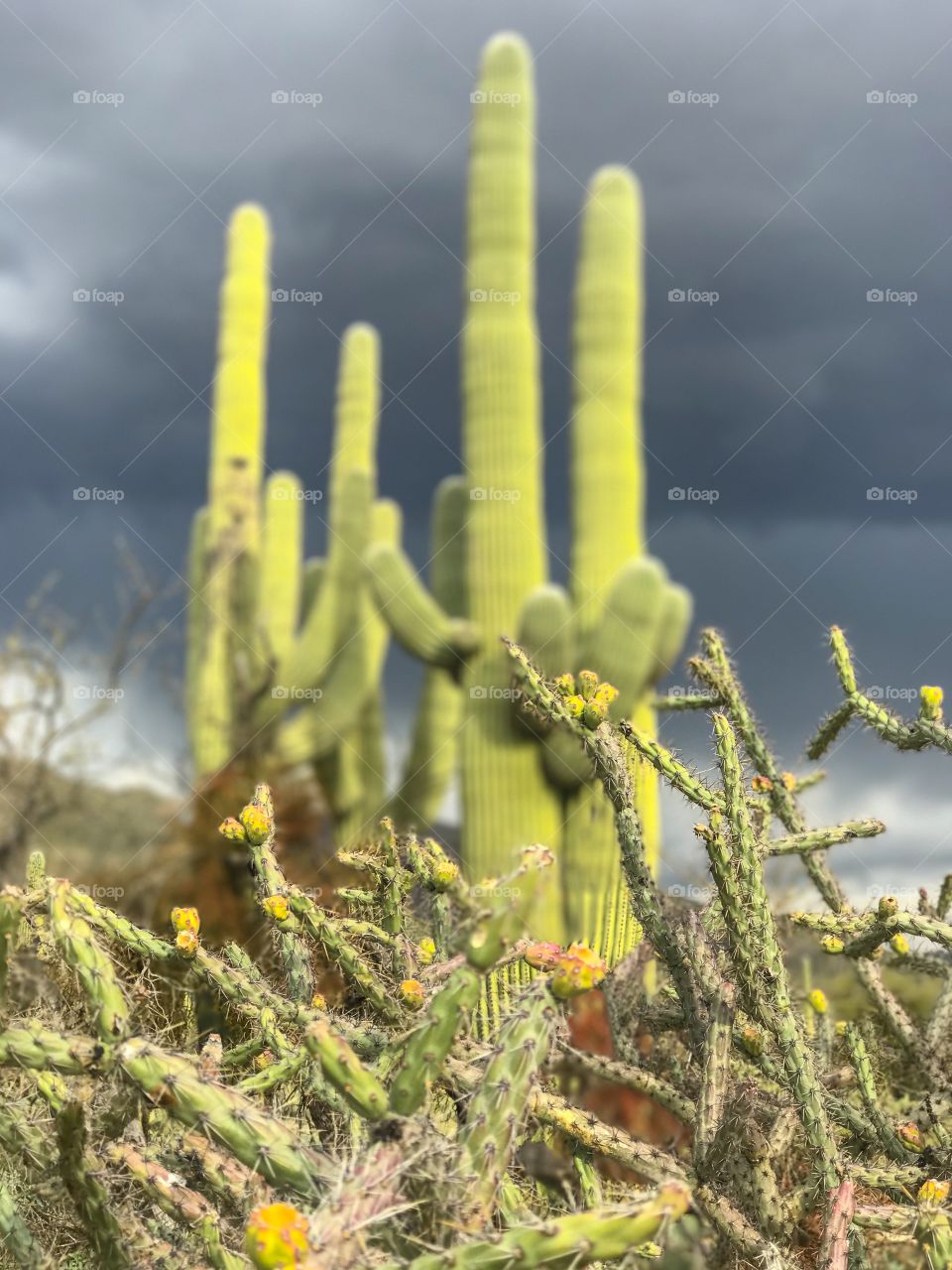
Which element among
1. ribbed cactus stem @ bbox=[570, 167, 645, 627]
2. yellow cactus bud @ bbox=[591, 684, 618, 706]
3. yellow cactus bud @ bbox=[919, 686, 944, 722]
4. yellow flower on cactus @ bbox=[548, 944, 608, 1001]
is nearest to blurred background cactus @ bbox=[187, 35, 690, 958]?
ribbed cactus stem @ bbox=[570, 167, 645, 627]

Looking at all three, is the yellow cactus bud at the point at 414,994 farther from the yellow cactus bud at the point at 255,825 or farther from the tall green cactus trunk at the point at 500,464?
the tall green cactus trunk at the point at 500,464

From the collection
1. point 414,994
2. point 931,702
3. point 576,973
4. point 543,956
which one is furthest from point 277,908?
point 931,702

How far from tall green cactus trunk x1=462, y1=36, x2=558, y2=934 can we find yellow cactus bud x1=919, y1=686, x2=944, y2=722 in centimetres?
899

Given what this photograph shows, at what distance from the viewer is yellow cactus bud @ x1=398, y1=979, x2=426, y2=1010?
1.88 m

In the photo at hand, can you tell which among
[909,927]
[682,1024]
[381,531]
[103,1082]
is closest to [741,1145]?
[682,1024]

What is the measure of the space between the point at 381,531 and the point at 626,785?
1458 cm

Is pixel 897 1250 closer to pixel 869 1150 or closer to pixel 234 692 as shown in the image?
pixel 869 1150

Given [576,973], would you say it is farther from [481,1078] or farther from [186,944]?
[186,944]

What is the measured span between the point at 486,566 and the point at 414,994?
10612mm

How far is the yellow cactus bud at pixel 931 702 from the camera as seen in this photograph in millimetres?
2529

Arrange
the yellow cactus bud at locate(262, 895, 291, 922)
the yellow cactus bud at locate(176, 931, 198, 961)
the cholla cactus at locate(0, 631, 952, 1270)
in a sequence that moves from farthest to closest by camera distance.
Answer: the yellow cactus bud at locate(262, 895, 291, 922)
the yellow cactus bud at locate(176, 931, 198, 961)
the cholla cactus at locate(0, 631, 952, 1270)

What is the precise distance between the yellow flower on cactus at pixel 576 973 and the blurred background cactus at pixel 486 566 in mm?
8171

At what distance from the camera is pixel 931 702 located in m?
2.54

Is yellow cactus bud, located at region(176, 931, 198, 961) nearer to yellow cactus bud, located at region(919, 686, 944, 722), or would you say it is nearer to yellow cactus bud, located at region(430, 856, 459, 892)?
yellow cactus bud, located at region(430, 856, 459, 892)
